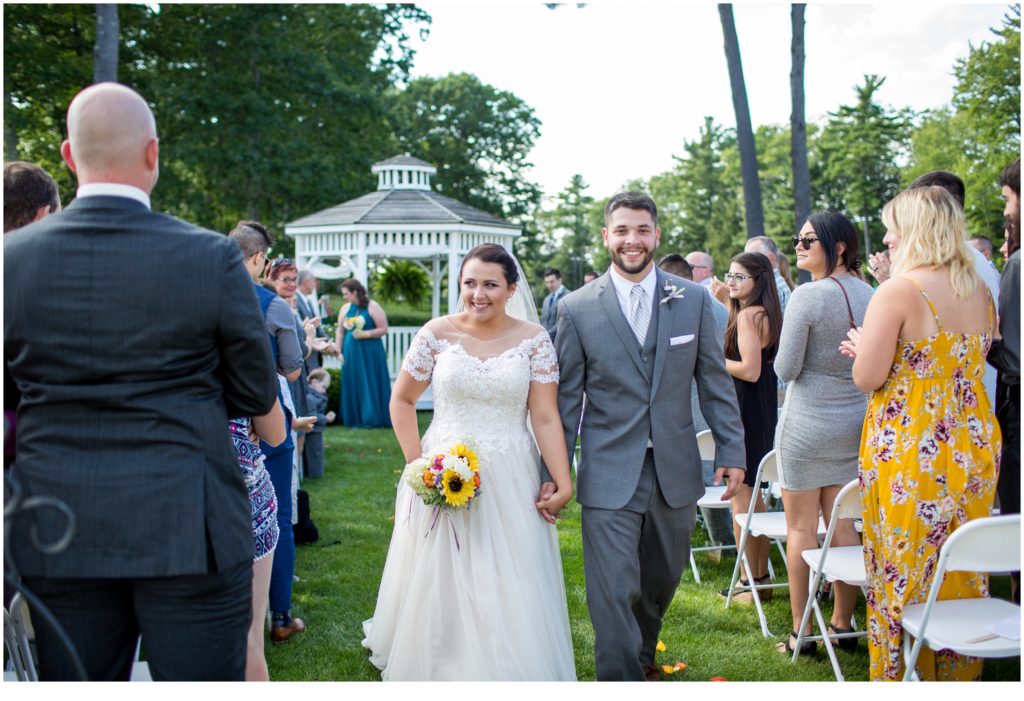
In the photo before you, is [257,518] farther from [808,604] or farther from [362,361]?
[362,361]

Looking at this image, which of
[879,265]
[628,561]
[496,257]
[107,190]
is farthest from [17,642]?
[879,265]

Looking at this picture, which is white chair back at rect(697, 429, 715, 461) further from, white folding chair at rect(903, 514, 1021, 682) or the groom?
white folding chair at rect(903, 514, 1021, 682)

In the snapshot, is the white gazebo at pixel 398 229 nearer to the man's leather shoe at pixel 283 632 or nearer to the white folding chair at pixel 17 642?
the man's leather shoe at pixel 283 632

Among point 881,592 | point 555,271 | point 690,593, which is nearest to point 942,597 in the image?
point 881,592

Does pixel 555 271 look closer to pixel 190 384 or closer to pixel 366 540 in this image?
pixel 366 540

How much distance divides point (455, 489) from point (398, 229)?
41.1 feet

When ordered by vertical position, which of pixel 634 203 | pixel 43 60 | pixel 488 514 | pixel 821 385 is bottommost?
pixel 488 514

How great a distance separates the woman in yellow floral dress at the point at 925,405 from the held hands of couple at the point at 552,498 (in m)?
1.42

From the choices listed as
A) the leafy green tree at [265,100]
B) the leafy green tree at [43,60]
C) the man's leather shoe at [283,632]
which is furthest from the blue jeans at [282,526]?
the leafy green tree at [265,100]

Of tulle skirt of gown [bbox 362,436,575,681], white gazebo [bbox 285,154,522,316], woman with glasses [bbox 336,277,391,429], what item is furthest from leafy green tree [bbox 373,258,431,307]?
tulle skirt of gown [bbox 362,436,575,681]

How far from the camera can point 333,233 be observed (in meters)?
17.2

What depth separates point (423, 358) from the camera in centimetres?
475

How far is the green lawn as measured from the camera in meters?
4.84

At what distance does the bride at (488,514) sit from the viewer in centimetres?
450
